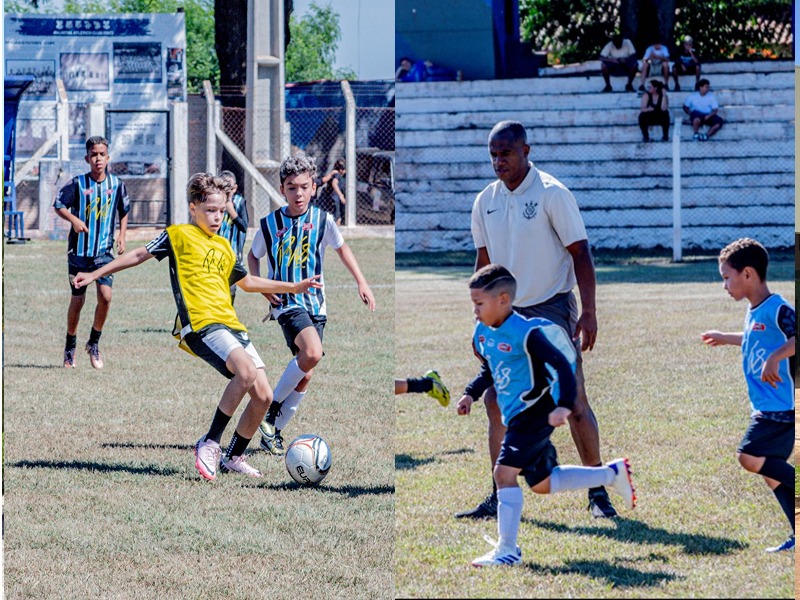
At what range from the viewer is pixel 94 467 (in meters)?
5.13

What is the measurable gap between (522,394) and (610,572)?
57 cm

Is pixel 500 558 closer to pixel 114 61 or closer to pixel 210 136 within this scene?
pixel 210 136

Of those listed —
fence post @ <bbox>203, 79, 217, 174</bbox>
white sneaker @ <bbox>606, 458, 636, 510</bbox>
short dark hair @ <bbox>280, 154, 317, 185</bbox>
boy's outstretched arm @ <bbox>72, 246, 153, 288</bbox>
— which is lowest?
white sneaker @ <bbox>606, 458, 636, 510</bbox>

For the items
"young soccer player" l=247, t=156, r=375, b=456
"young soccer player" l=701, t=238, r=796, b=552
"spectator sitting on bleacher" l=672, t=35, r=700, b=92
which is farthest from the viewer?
"spectator sitting on bleacher" l=672, t=35, r=700, b=92

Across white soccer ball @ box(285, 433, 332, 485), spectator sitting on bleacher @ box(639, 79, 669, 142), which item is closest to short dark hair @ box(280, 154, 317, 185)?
white soccer ball @ box(285, 433, 332, 485)

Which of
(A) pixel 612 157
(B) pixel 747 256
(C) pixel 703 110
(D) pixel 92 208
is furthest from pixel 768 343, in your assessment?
(A) pixel 612 157

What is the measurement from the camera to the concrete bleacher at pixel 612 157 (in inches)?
806

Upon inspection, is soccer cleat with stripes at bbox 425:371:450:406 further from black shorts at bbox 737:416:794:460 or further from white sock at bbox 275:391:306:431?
white sock at bbox 275:391:306:431

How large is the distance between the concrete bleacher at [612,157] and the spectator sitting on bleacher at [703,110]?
223mm

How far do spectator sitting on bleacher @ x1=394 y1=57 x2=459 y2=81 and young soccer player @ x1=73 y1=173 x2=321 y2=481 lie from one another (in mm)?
16498

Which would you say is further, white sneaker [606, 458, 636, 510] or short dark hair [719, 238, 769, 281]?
white sneaker [606, 458, 636, 510]

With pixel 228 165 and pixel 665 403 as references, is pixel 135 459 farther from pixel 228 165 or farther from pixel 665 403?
pixel 228 165

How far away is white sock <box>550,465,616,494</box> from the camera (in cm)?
347

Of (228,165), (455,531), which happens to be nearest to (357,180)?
(228,165)
